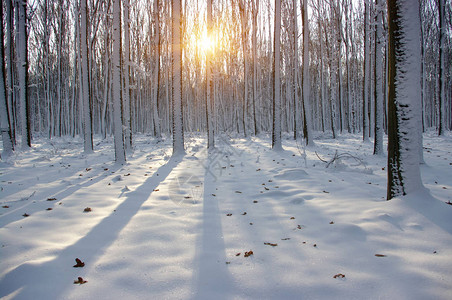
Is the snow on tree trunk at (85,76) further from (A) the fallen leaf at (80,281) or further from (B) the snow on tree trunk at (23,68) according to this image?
(A) the fallen leaf at (80,281)

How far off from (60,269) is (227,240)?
146cm

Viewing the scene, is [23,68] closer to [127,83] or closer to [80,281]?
[127,83]

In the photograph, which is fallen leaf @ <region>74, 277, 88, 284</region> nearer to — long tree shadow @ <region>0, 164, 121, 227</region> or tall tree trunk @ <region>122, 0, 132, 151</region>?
long tree shadow @ <region>0, 164, 121, 227</region>

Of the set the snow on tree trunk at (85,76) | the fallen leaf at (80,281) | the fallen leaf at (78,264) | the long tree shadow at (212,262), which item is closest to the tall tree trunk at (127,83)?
the snow on tree trunk at (85,76)

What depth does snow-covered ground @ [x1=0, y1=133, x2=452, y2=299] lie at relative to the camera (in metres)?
1.80

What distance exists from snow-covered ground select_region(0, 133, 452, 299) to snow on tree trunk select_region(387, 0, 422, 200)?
0.31 m

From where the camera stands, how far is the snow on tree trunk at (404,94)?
2969 mm

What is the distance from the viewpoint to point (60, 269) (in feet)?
6.60

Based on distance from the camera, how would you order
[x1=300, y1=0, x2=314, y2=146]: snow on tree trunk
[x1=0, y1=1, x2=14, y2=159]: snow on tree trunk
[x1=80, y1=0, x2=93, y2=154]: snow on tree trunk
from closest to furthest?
[x1=80, y1=0, x2=93, y2=154]: snow on tree trunk
[x1=0, y1=1, x2=14, y2=159]: snow on tree trunk
[x1=300, y1=0, x2=314, y2=146]: snow on tree trunk

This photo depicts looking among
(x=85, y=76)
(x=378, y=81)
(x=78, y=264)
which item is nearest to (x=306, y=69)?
(x=378, y=81)

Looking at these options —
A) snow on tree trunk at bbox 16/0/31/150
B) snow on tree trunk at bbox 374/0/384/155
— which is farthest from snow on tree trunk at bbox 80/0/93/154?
snow on tree trunk at bbox 374/0/384/155

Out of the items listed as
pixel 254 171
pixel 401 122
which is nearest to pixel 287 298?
pixel 401 122

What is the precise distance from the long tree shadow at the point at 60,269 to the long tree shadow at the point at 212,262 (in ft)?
3.01

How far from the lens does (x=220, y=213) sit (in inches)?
136
